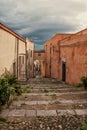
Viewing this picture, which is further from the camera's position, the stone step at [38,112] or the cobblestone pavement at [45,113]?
the stone step at [38,112]

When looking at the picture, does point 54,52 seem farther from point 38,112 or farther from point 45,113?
point 45,113

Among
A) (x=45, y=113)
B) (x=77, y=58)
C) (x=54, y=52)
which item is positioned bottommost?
(x=45, y=113)

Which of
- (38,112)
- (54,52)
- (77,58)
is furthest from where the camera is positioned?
(54,52)

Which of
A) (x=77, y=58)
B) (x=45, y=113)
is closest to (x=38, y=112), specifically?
(x=45, y=113)

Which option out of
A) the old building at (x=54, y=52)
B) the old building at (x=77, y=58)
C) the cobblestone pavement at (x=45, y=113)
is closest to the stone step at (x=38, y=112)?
the cobblestone pavement at (x=45, y=113)

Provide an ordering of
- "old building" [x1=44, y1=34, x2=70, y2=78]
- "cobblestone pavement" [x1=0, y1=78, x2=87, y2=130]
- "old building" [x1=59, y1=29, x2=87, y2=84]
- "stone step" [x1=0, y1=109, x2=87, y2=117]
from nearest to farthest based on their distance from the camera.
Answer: "cobblestone pavement" [x1=0, y1=78, x2=87, y2=130] < "stone step" [x1=0, y1=109, x2=87, y2=117] < "old building" [x1=59, y1=29, x2=87, y2=84] < "old building" [x1=44, y1=34, x2=70, y2=78]

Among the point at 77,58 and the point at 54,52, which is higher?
the point at 54,52

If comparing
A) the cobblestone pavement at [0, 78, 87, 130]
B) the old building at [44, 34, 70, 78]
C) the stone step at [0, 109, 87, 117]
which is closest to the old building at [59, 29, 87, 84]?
the cobblestone pavement at [0, 78, 87, 130]

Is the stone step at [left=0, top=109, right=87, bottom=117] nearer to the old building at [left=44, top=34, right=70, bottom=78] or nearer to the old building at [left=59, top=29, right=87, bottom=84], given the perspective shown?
the old building at [left=59, top=29, right=87, bottom=84]

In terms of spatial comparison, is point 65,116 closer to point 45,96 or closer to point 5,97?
point 5,97

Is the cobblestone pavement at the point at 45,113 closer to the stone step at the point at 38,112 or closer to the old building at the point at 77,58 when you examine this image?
the stone step at the point at 38,112

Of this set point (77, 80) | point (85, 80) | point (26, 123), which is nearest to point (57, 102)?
point (26, 123)

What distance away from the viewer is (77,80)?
16688 millimetres

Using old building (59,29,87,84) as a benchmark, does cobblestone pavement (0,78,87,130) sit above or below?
below
